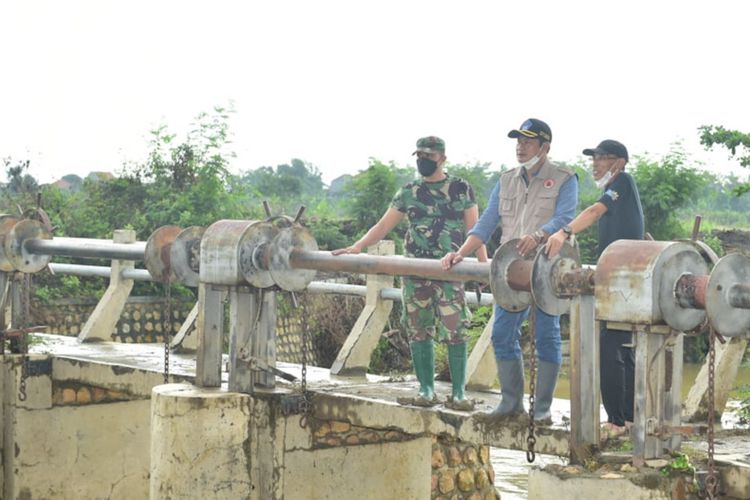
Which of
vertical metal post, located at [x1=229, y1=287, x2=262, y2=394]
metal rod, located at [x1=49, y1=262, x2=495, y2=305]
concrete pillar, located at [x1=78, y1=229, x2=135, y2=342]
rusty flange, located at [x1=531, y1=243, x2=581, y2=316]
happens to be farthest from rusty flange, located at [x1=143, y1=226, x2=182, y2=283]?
rusty flange, located at [x1=531, y1=243, x2=581, y2=316]

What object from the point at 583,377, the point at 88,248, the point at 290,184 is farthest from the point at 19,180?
the point at 290,184

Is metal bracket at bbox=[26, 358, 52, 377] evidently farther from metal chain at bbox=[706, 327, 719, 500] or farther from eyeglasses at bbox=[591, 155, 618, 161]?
metal chain at bbox=[706, 327, 719, 500]

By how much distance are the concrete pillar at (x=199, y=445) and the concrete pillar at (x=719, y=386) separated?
Result: 8.75 feet

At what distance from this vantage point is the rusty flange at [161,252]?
9.26 meters

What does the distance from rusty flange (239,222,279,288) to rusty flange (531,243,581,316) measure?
2.33 meters

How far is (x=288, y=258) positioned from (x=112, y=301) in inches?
189

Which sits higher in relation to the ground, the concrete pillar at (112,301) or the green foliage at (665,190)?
the green foliage at (665,190)

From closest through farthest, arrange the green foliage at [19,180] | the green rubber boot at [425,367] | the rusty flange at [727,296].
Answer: the rusty flange at [727,296] < the green rubber boot at [425,367] < the green foliage at [19,180]

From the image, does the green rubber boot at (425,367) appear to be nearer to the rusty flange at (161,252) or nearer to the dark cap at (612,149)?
the dark cap at (612,149)

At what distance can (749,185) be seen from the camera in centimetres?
967

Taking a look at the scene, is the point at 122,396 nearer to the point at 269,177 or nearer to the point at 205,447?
the point at 205,447

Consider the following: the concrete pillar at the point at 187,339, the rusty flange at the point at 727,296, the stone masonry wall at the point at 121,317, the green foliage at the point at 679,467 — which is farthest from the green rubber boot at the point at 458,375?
the stone masonry wall at the point at 121,317

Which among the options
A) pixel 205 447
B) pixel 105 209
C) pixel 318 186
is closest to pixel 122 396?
pixel 205 447

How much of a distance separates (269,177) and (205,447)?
51.6m
